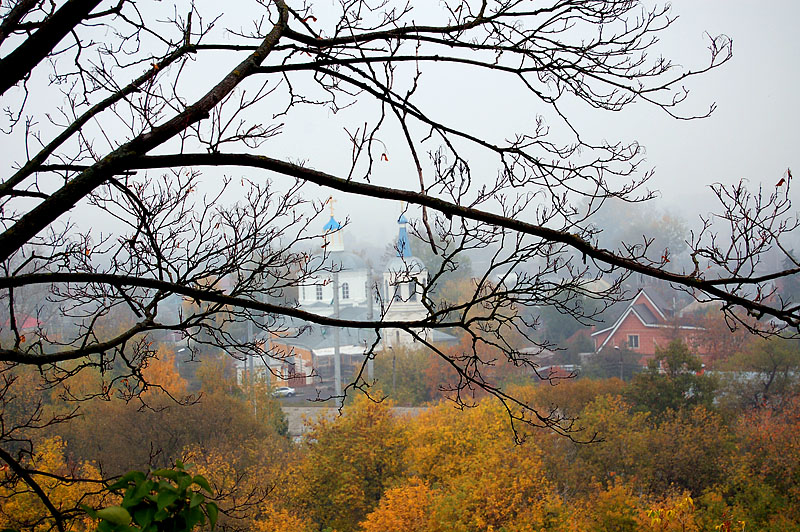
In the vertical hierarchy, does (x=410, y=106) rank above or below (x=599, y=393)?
above

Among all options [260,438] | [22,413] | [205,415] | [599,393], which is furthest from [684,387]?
[22,413]

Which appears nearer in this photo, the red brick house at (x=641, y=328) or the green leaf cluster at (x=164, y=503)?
the green leaf cluster at (x=164, y=503)

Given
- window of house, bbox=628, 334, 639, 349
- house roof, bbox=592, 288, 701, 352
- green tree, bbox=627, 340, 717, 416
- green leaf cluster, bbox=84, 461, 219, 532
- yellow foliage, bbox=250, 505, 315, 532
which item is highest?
house roof, bbox=592, 288, 701, 352

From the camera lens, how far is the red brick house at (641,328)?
3322cm

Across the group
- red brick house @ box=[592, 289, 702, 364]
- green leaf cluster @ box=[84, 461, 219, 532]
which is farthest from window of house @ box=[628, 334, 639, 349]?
green leaf cluster @ box=[84, 461, 219, 532]

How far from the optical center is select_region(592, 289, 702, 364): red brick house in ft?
109

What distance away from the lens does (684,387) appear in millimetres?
23016

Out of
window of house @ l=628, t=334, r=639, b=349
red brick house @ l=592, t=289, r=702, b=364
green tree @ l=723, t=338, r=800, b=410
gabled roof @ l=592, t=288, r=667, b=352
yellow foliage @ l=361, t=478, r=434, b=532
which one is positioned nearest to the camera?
yellow foliage @ l=361, t=478, r=434, b=532

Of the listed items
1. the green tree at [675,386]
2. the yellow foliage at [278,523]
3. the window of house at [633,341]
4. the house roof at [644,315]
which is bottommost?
Answer: the yellow foliage at [278,523]

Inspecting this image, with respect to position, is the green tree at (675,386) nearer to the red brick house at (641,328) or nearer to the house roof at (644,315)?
the red brick house at (641,328)

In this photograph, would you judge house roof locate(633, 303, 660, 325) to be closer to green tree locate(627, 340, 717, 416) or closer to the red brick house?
the red brick house

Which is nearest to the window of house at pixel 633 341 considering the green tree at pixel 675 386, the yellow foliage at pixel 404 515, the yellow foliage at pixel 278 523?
the green tree at pixel 675 386

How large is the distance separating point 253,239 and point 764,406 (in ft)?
79.4

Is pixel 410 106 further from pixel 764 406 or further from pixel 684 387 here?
pixel 764 406
